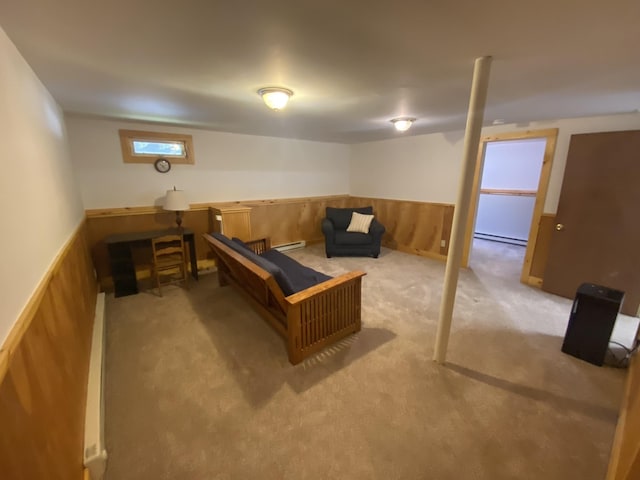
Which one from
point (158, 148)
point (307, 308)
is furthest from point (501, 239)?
point (158, 148)

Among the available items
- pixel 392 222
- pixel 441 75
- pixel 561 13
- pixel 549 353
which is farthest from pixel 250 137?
pixel 549 353

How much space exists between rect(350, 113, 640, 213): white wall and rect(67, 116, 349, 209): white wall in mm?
541

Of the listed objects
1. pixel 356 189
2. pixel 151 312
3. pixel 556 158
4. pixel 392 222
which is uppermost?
pixel 556 158

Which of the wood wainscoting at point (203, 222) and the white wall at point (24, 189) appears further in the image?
the wood wainscoting at point (203, 222)

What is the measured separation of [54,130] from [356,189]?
4.76 meters

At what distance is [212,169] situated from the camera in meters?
4.20

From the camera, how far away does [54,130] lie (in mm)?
2262

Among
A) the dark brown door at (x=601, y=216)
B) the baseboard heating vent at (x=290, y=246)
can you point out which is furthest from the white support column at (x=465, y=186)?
the baseboard heating vent at (x=290, y=246)

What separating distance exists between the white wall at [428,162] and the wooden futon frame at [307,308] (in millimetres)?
2898

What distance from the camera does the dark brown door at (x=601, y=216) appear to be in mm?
2746

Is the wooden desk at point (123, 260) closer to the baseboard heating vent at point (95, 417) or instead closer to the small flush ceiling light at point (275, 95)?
the baseboard heating vent at point (95, 417)

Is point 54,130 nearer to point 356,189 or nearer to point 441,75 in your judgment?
point 441,75

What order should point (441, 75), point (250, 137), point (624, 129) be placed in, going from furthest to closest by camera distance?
point (250, 137)
point (624, 129)
point (441, 75)

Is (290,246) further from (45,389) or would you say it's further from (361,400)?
(45,389)
